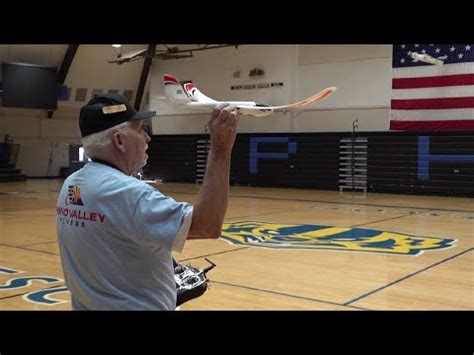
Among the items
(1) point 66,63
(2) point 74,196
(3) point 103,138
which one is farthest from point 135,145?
(1) point 66,63

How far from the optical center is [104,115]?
2.05 m

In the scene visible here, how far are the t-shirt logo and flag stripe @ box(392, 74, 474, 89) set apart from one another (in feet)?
48.1

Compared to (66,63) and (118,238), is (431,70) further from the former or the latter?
(118,238)

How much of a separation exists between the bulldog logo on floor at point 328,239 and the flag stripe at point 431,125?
782 centimetres

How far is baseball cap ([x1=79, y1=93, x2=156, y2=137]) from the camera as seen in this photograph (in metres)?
2.05

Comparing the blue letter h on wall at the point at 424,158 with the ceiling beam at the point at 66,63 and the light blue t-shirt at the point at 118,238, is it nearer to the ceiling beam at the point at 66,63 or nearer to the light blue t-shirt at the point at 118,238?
the ceiling beam at the point at 66,63

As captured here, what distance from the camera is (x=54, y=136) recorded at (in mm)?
23109

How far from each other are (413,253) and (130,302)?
543 cm

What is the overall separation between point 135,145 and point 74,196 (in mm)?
281

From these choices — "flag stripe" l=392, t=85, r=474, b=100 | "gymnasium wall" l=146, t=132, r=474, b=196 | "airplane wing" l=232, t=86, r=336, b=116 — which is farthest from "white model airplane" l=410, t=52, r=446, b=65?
"airplane wing" l=232, t=86, r=336, b=116

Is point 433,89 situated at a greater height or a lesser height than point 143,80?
lesser

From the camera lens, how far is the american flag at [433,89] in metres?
15.0

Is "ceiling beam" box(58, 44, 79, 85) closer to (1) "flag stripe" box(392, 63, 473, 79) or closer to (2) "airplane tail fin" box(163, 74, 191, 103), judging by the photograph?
(1) "flag stripe" box(392, 63, 473, 79)
